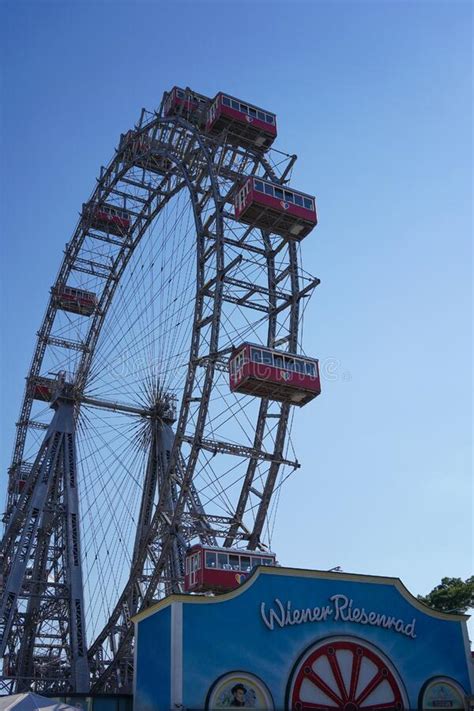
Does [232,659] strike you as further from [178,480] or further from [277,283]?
[277,283]

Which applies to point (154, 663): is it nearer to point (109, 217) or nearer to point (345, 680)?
point (345, 680)

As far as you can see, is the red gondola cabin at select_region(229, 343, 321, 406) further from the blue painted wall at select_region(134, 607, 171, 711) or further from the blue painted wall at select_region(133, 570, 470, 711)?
the blue painted wall at select_region(134, 607, 171, 711)

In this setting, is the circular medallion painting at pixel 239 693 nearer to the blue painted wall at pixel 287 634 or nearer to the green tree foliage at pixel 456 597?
the blue painted wall at pixel 287 634

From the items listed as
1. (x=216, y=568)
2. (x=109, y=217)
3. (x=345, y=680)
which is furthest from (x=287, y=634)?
(x=109, y=217)

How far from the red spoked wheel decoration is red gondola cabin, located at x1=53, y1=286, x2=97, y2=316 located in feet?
101

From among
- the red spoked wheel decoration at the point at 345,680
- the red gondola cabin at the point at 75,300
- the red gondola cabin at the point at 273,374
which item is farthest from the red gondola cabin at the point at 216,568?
the red gondola cabin at the point at 75,300

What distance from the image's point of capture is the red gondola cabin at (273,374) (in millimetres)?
27594

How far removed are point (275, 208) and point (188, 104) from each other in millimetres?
8823

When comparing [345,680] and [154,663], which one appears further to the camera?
[345,680]

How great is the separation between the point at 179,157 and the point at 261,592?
2294 cm

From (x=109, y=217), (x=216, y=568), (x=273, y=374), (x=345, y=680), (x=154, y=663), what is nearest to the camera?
(x=154, y=663)

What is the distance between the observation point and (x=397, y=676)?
19.8 meters

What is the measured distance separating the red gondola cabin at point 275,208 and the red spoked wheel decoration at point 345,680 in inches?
686

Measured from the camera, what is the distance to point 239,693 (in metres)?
17.7
